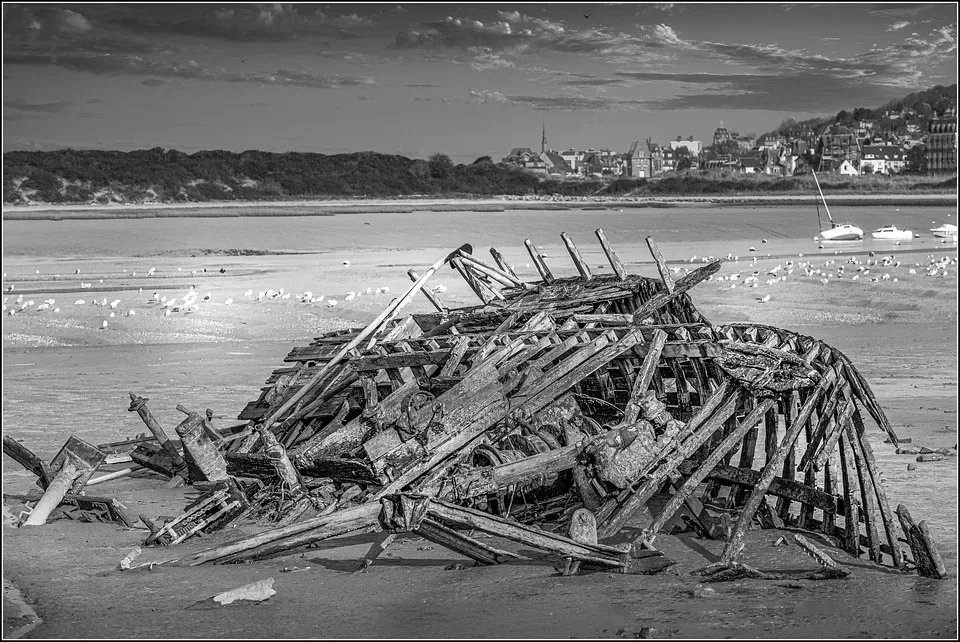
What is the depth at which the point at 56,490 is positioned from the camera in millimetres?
10609

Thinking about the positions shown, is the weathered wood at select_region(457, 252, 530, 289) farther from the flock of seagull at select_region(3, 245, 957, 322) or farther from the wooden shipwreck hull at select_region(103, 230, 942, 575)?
the flock of seagull at select_region(3, 245, 957, 322)

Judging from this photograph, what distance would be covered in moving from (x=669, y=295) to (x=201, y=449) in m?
4.81

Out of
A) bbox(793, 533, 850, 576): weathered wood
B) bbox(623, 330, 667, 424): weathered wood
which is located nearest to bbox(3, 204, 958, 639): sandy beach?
bbox(793, 533, 850, 576): weathered wood

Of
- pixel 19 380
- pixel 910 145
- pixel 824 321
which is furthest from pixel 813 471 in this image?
pixel 910 145

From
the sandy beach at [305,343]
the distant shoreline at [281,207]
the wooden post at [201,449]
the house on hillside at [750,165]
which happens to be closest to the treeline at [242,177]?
the distant shoreline at [281,207]

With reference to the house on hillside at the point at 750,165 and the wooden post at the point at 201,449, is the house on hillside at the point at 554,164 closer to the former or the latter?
the house on hillside at the point at 750,165

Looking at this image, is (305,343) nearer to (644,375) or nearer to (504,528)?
(644,375)

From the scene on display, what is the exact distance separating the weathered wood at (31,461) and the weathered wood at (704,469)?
593cm

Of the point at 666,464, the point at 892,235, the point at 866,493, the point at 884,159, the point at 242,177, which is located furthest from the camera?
the point at 884,159

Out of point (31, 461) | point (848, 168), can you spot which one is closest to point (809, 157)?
point (848, 168)

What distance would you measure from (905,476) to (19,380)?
13.3 m

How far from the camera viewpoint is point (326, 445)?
966 centimetres

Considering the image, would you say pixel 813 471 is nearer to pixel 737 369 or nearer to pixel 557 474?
pixel 737 369

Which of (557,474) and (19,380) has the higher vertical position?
(557,474)
